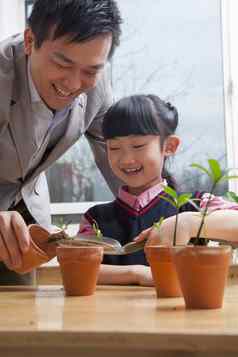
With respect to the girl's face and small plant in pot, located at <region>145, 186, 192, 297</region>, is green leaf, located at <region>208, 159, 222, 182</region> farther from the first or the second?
the girl's face

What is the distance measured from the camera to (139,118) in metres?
1.74

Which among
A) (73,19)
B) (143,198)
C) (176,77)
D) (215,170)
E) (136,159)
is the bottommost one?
(143,198)

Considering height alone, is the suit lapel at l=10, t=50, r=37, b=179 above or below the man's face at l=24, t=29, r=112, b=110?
below

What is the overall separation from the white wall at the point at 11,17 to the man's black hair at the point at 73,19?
58.8 inches

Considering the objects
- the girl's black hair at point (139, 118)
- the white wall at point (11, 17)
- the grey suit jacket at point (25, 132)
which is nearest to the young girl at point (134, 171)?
the girl's black hair at point (139, 118)

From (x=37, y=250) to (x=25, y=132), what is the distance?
1.99 feet

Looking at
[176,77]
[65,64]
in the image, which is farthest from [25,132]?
[176,77]

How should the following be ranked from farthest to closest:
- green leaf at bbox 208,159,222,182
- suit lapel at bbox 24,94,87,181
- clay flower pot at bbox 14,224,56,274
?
1. suit lapel at bbox 24,94,87,181
2. clay flower pot at bbox 14,224,56,274
3. green leaf at bbox 208,159,222,182

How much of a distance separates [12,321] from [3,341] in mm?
76

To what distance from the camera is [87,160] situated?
9.71 ft

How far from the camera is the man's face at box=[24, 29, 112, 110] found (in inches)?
57.3

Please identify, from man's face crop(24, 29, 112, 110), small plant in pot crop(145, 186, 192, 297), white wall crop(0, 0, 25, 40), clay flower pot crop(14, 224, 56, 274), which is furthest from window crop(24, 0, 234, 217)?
small plant in pot crop(145, 186, 192, 297)

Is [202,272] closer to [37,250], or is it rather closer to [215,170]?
[215,170]

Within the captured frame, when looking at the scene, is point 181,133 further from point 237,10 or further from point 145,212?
point 145,212
